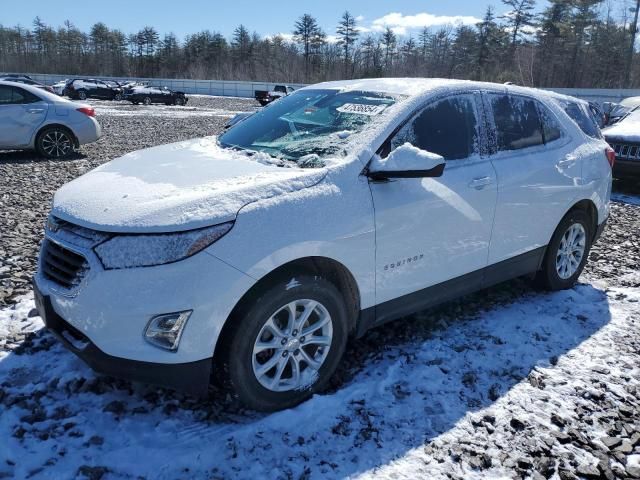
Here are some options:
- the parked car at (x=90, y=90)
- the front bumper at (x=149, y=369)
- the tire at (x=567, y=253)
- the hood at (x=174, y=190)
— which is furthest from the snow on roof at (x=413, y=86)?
the parked car at (x=90, y=90)

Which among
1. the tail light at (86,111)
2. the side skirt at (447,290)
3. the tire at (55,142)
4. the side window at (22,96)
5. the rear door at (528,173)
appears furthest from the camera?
the tail light at (86,111)

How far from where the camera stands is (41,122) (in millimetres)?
9938

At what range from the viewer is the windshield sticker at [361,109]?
3.23 m

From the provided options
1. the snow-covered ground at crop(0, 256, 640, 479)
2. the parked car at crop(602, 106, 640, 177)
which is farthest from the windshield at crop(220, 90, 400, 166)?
the parked car at crop(602, 106, 640, 177)

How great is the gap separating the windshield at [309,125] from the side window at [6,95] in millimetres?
7780

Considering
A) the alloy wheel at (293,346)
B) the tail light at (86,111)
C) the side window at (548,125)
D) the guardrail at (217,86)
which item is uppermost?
the guardrail at (217,86)

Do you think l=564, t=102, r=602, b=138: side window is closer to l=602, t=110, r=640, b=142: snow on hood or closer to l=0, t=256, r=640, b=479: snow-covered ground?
l=0, t=256, r=640, b=479: snow-covered ground

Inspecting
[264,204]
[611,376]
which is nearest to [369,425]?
[264,204]

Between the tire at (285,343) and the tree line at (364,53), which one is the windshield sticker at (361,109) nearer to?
the tire at (285,343)

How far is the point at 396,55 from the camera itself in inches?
3376

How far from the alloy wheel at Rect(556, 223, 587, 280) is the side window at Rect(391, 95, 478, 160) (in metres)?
1.47

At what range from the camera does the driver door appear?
2.97m

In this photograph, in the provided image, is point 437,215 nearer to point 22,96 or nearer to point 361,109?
point 361,109

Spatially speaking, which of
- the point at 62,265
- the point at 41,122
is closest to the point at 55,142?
the point at 41,122
